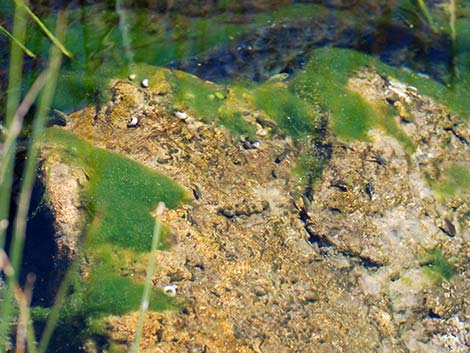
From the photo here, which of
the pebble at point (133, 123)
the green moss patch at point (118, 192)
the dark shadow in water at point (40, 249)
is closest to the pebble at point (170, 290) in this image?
the green moss patch at point (118, 192)

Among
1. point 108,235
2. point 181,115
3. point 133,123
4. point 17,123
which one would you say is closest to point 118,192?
point 108,235

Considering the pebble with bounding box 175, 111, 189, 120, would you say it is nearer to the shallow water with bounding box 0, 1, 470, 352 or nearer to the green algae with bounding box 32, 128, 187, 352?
the shallow water with bounding box 0, 1, 470, 352

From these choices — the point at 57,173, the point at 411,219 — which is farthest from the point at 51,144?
the point at 411,219

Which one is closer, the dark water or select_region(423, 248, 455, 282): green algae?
select_region(423, 248, 455, 282): green algae

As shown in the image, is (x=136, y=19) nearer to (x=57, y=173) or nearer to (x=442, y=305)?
(x=57, y=173)

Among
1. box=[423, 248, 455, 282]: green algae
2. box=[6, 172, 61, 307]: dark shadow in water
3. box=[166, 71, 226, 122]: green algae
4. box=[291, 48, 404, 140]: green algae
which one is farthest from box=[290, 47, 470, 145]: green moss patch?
box=[6, 172, 61, 307]: dark shadow in water

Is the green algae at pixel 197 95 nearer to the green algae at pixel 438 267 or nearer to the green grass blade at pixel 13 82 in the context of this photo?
the green grass blade at pixel 13 82
